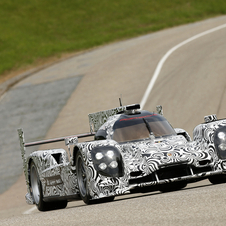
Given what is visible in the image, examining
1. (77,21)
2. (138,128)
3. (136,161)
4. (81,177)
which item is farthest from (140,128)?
(77,21)

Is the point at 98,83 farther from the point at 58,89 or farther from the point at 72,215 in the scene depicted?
the point at 72,215

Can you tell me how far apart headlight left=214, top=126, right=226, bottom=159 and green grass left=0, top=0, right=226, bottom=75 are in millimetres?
30372

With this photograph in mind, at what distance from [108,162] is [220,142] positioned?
1773mm

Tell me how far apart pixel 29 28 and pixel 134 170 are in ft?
137

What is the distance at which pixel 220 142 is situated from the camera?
327 inches

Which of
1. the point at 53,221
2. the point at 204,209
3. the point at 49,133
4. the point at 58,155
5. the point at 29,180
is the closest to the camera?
the point at 204,209

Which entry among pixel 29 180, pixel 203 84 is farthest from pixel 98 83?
pixel 29 180

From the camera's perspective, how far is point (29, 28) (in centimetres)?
4800

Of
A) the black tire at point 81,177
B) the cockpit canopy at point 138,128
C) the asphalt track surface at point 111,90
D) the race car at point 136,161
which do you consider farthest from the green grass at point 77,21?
the black tire at point 81,177

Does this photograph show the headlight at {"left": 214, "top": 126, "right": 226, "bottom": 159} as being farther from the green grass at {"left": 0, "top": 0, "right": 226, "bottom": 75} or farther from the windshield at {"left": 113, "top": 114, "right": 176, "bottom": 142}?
the green grass at {"left": 0, "top": 0, "right": 226, "bottom": 75}

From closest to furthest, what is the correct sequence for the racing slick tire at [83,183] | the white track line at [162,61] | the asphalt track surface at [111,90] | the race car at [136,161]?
the race car at [136,161] < the racing slick tire at [83,183] < the asphalt track surface at [111,90] < the white track line at [162,61]

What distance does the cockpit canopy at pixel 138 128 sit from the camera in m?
9.03

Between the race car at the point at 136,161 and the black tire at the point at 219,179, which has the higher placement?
the race car at the point at 136,161

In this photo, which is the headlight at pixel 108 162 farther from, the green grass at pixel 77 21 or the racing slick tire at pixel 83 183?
the green grass at pixel 77 21
